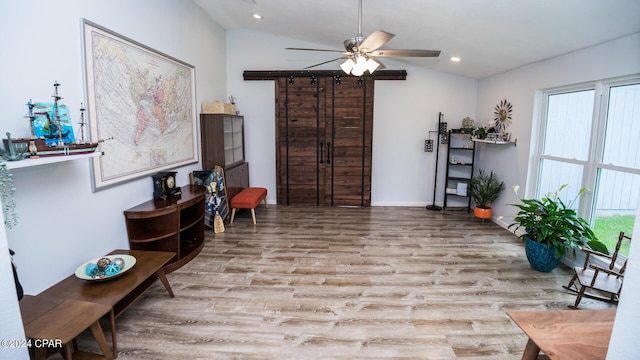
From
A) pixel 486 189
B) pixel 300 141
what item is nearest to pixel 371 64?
pixel 300 141

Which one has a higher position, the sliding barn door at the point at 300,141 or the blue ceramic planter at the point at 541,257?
the sliding barn door at the point at 300,141

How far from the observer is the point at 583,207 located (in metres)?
3.41

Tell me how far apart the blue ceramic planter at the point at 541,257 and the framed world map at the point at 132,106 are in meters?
4.27

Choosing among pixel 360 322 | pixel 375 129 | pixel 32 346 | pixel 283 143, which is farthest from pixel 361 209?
pixel 32 346

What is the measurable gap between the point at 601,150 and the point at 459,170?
9.22 ft

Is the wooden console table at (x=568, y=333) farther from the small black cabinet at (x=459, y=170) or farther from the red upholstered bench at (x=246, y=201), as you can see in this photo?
the small black cabinet at (x=459, y=170)

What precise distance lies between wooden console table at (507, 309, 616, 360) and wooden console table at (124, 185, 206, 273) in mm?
3070

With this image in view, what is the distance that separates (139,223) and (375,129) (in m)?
4.31

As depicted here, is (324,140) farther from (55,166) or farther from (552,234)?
(55,166)

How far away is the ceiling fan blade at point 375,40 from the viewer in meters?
2.53

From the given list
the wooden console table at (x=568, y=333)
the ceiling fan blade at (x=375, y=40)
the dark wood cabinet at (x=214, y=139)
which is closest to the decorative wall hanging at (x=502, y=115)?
the ceiling fan blade at (x=375, y=40)

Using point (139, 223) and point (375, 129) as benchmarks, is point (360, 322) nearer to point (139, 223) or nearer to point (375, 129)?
point (139, 223)

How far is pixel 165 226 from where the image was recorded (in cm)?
334

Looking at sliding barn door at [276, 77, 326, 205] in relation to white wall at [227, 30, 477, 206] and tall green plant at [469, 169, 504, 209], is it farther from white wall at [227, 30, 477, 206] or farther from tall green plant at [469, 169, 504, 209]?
tall green plant at [469, 169, 504, 209]
